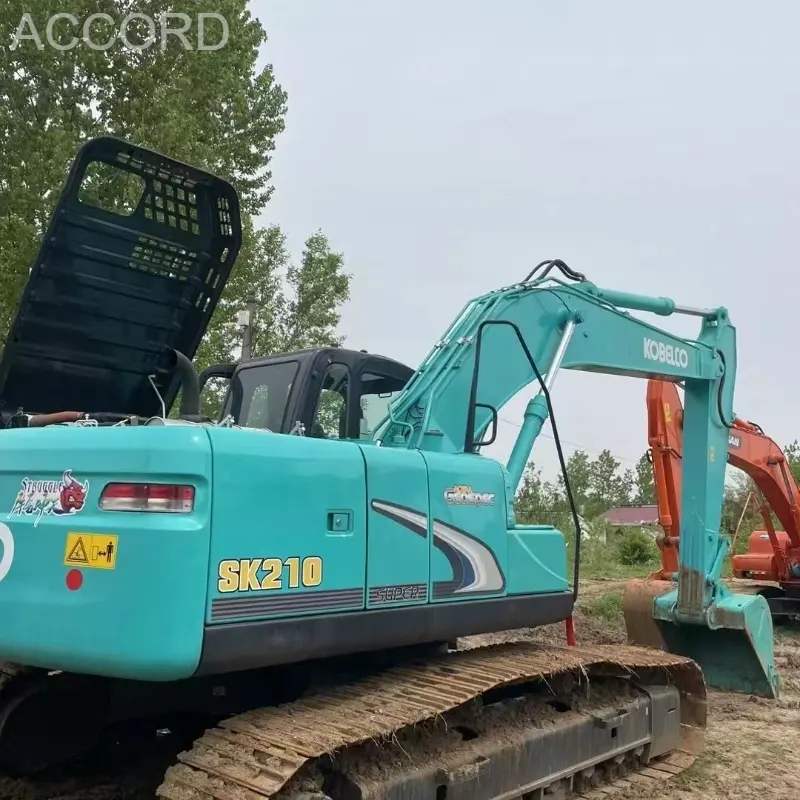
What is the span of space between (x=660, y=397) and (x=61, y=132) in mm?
8817

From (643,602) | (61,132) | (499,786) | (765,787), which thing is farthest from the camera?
(61,132)

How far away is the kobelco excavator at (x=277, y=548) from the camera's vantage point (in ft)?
10.5

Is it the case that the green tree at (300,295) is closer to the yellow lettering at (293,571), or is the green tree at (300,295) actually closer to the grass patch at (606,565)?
the grass patch at (606,565)

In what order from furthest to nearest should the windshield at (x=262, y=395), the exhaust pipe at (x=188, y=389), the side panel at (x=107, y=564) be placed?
the windshield at (x=262, y=395) < the exhaust pipe at (x=188, y=389) < the side panel at (x=107, y=564)

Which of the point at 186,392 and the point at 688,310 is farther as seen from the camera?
the point at 688,310

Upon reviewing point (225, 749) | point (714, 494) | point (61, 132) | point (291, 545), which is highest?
point (61, 132)

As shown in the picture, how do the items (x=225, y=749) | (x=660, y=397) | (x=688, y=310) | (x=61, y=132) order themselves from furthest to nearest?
(x=61, y=132)
(x=660, y=397)
(x=688, y=310)
(x=225, y=749)

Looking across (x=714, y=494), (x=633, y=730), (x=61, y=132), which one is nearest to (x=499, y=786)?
(x=633, y=730)

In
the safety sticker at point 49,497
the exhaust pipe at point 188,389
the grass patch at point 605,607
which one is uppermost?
the exhaust pipe at point 188,389

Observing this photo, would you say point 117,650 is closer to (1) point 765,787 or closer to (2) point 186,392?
(2) point 186,392

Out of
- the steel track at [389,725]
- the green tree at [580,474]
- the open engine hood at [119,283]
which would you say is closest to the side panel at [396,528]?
the steel track at [389,725]

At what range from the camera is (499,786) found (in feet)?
13.8

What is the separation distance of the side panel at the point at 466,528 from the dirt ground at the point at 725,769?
163cm

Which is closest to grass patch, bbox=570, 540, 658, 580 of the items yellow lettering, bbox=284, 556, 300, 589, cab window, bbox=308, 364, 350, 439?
cab window, bbox=308, 364, 350, 439
